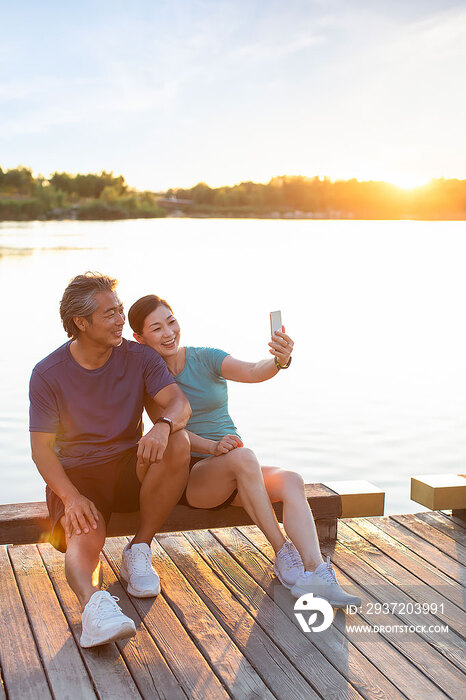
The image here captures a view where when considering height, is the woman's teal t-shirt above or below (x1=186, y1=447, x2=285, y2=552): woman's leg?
above

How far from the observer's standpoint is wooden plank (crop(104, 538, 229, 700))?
6.93 feet

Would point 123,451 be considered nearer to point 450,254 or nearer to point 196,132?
point 450,254

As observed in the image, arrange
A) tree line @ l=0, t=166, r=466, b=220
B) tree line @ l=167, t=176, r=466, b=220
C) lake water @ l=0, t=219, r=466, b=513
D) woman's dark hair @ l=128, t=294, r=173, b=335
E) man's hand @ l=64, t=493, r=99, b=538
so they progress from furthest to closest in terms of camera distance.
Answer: tree line @ l=0, t=166, r=466, b=220, tree line @ l=167, t=176, r=466, b=220, lake water @ l=0, t=219, r=466, b=513, woman's dark hair @ l=128, t=294, r=173, b=335, man's hand @ l=64, t=493, r=99, b=538

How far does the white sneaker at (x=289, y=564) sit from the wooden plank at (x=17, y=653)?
0.83 meters

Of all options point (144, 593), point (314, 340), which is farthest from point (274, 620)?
point (314, 340)

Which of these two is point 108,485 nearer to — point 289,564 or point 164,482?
point 164,482

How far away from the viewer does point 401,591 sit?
270cm

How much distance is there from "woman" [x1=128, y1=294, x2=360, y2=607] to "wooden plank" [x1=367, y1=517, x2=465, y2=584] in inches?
20.6

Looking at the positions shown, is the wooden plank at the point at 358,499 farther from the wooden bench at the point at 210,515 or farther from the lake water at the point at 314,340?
the lake water at the point at 314,340

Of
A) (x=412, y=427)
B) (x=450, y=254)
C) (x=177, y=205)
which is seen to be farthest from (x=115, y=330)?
(x=177, y=205)

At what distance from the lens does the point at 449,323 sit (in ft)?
44.9

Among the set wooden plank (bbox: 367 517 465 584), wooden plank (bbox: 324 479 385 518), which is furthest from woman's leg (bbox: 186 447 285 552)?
wooden plank (bbox: 367 517 465 584)

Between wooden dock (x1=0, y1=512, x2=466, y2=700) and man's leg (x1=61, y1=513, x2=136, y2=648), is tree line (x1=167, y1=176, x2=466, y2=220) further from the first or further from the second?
man's leg (x1=61, y1=513, x2=136, y2=648)

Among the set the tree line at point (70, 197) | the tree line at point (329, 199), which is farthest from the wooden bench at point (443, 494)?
the tree line at point (70, 197)
